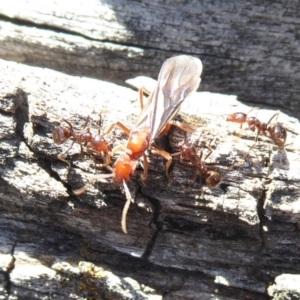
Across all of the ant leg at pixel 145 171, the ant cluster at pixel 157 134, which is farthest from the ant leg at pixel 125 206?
the ant leg at pixel 145 171

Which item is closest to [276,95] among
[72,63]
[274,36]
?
[274,36]

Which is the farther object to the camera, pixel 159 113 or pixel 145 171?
pixel 159 113

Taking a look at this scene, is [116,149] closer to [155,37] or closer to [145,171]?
[145,171]

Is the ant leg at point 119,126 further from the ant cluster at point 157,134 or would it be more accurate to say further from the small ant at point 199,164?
the small ant at point 199,164

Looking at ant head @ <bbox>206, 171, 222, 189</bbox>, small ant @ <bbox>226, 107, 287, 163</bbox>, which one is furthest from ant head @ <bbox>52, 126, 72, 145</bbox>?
small ant @ <bbox>226, 107, 287, 163</bbox>

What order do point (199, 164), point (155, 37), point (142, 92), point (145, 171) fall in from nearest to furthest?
1. point (199, 164)
2. point (145, 171)
3. point (142, 92)
4. point (155, 37)

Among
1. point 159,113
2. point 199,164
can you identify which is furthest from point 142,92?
point 199,164

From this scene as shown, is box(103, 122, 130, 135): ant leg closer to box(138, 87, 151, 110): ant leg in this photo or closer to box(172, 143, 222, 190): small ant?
box(138, 87, 151, 110): ant leg
